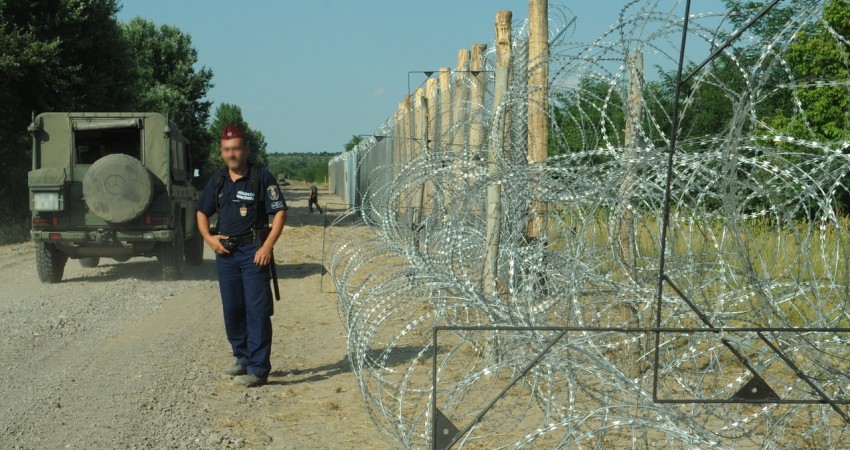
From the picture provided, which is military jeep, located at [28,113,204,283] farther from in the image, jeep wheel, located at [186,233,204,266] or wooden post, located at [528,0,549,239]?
wooden post, located at [528,0,549,239]

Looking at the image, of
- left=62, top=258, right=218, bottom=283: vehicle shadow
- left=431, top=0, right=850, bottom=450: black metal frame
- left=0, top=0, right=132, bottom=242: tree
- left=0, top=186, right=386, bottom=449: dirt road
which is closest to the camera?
left=431, top=0, right=850, bottom=450: black metal frame

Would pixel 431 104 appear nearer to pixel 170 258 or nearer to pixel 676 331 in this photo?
pixel 170 258

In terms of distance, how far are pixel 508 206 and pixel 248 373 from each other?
7.00 ft

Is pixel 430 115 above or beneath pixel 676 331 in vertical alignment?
above

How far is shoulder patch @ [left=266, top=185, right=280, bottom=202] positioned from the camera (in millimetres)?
6648

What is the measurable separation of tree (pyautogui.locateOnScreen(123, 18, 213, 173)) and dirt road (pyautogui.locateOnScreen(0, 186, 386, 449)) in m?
29.4

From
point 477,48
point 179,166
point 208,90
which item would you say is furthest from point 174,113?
point 477,48

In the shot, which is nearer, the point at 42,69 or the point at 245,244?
the point at 245,244

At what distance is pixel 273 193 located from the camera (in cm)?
666

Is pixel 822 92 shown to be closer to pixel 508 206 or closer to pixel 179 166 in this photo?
pixel 508 206

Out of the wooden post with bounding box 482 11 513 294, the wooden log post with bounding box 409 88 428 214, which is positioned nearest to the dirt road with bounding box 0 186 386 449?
the wooden post with bounding box 482 11 513 294

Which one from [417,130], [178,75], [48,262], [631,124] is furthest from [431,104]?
[178,75]

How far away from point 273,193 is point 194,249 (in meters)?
8.33

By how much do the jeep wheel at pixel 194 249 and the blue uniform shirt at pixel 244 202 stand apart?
25.9 ft
